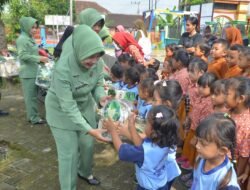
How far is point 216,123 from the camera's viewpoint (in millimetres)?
1863

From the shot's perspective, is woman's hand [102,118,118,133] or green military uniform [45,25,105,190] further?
green military uniform [45,25,105,190]

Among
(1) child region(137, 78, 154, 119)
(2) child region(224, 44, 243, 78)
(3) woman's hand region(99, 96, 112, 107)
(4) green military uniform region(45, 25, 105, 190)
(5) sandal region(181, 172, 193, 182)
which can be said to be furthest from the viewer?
(2) child region(224, 44, 243, 78)

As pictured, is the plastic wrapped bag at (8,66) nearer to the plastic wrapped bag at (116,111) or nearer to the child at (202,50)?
the child at (202,50)

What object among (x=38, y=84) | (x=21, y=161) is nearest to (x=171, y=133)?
→ (x=21, y=161)

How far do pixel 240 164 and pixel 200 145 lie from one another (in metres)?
0.89

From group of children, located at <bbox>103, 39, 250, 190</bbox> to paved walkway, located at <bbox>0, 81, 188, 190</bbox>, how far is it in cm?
81

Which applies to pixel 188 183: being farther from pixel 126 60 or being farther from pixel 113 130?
pixel 126 60

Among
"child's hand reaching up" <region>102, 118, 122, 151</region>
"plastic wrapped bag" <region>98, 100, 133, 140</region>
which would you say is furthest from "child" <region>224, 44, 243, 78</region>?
"child's hand reaching up" <region>102, 118, 122, 151</region>

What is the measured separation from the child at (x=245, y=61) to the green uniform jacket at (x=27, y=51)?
317 cm

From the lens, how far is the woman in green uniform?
487cm

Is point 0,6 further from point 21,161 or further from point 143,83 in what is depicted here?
point 143,83

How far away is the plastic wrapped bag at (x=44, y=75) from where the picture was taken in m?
4.96

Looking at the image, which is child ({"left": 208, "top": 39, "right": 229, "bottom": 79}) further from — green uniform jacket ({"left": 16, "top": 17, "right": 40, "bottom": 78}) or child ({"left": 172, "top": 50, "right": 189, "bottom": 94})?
green uniform jacket ({"left": 16, "top": 17, "right": 40, "bottom": 78})

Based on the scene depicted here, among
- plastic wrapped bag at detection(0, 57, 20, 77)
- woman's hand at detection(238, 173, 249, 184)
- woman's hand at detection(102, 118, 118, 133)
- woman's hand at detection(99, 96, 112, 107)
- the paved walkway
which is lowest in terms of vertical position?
the paved walkway
